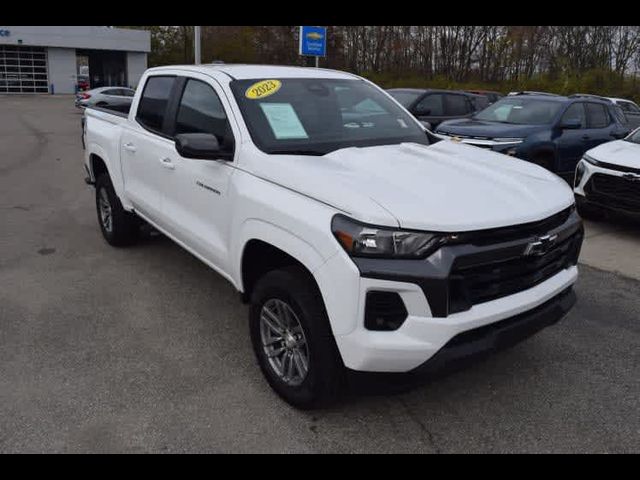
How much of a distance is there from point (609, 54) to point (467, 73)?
9.71 m

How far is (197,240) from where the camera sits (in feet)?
13.2

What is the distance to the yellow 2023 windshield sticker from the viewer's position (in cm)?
381

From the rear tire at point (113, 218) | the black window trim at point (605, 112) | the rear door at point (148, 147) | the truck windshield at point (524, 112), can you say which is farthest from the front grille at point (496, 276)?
the black window trim at point (605, 112)

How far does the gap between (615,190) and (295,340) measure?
18.2 feet

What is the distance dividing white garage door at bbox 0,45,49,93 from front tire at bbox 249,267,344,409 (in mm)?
49305

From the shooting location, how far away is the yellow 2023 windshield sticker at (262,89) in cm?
381

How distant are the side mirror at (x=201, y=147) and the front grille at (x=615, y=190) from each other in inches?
213

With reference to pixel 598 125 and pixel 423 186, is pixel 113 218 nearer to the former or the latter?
pixel 423 186

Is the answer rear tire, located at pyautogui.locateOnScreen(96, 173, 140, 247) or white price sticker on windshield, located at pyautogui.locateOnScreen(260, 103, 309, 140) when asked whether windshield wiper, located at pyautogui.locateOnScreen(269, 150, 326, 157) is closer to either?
white price sticker on windshield, located at pyautogui.locateOnScreen(260, 103, 309, 140)

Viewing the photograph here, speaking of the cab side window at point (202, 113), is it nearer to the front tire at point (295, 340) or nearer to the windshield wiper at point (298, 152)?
the windshield wiper at point (298, 152)

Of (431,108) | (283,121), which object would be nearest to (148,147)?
(283,121)

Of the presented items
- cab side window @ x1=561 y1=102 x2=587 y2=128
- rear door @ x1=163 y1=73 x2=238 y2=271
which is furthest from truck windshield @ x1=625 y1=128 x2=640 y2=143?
rear door @ x1=163 y1=73 x2=238 y2=271
